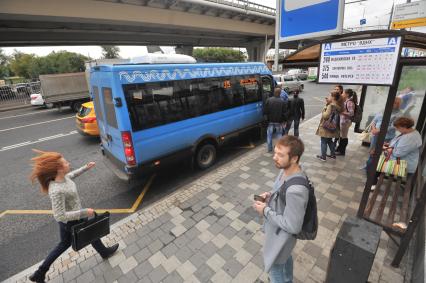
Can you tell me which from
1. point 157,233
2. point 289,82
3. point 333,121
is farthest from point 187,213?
point 289,82

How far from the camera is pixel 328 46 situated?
99.0 inches

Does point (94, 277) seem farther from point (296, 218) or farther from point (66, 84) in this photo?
point (66, 84)

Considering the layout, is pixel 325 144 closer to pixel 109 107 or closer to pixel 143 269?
pixel 143 269

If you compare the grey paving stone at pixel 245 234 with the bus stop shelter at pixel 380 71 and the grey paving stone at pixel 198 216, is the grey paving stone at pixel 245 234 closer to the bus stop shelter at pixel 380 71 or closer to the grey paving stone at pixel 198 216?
the grey paving stone at pixel 198 216

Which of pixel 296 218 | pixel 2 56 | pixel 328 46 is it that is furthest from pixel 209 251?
pixel 2 56

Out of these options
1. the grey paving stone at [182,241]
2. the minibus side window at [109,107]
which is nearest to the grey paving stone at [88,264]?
the grey paving stone at [182,241]

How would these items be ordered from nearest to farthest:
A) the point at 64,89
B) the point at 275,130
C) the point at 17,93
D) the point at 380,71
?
the point at 380,71
the point at 275,130
the point at 64,89
the point at 17,93

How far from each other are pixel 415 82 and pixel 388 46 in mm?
4959

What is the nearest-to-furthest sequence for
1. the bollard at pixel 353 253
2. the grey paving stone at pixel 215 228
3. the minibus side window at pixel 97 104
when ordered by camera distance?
A: 1. the bollard at pixel 353 253
2. the grey paving stone at pixel 215 228
3. the minibus side window at pixel 97 104

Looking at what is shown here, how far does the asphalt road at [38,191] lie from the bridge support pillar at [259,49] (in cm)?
2769

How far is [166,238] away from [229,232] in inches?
40.2

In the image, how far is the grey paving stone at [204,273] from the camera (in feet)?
9.25

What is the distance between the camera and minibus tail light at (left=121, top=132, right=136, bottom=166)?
13.5 ft

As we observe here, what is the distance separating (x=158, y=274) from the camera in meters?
2.91
